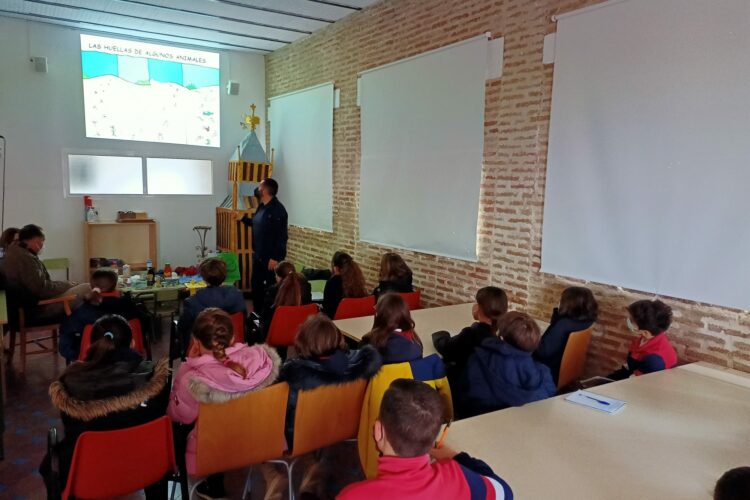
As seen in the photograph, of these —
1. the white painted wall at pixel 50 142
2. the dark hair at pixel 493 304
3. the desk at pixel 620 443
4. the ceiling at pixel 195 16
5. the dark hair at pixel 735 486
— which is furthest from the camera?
the white painted wall at pixel 50 142

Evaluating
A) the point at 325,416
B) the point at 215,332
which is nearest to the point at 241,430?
the point at 325,416

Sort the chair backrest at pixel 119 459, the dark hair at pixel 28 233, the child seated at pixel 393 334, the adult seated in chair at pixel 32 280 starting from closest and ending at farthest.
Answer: the chair backrest at pixel 119 459 < the child seated at pixel 393 334 < the adult seated in chair at pixel 32 280 < the dark hair at pixel 28 233

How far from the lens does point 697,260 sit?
3.20 meters

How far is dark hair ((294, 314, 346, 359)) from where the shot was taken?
8.09 ft

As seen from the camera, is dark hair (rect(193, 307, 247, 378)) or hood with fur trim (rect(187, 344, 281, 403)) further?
dark hair (rect(193, 307, 247, 378))

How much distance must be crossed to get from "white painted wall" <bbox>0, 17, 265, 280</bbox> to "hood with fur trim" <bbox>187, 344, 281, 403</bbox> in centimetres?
622

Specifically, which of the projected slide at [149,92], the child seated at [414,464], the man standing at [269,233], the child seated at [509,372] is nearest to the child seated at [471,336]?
the child seated at [509,372]

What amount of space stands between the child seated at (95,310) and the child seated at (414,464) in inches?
113

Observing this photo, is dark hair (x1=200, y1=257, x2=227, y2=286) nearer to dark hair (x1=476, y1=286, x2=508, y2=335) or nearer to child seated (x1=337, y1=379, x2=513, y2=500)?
dark hair (x1=476, y1=286, x2=508, y2=335)

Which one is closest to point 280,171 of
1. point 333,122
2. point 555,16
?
point 333,122

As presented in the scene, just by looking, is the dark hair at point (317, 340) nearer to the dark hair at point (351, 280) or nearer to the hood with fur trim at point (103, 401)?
the hood with fur trim at point (103, 401)

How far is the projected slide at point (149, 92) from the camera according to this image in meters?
7.43

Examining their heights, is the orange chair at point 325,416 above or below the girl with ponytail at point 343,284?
below

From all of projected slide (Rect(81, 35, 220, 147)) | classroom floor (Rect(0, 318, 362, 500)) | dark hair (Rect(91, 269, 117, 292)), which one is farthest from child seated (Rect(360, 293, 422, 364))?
projected slide (Rect(81, 35, 220, 147))
